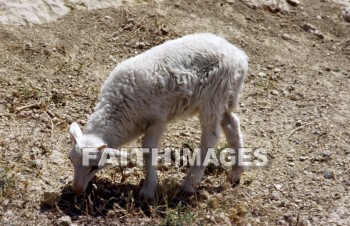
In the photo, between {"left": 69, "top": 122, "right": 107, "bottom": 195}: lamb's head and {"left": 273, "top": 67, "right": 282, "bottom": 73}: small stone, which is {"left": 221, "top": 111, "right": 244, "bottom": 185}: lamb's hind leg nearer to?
{"left": 69, "top": 122, "right": 107, "bottom": 195}: lamb's head

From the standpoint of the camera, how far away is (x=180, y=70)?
741 centimetres

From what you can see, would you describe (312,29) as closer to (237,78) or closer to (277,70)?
(277,70)

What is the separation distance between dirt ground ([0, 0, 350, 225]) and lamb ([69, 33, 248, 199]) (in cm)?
41

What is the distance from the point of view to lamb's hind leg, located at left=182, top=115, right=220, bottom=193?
25.0ft

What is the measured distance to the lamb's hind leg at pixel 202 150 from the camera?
25.0ft

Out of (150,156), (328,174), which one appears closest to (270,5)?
(328,174)

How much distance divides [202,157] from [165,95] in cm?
89

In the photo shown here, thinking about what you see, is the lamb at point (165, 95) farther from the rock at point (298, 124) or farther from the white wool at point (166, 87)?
the rock at point (298, 124)

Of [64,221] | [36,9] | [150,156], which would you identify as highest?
[36,9]

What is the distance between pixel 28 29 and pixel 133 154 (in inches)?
120

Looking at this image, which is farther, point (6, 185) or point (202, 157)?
point (202, 157)

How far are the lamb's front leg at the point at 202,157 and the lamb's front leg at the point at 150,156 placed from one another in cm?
44

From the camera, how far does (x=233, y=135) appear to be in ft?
26.3

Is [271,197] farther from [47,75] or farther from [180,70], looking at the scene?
[47,75]
